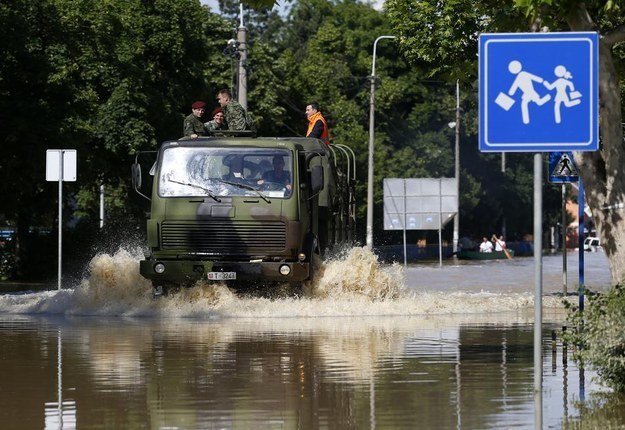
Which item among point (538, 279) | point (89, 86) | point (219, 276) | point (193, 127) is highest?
point (89, 86)

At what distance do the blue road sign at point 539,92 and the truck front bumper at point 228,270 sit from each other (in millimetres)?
13685

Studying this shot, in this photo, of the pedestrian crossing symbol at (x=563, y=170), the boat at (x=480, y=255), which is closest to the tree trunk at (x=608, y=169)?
the pedestrian crossing symbol at (x=563, y=170)

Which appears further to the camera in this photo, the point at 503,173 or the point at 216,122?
the point at 503,173

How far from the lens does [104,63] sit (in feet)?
156

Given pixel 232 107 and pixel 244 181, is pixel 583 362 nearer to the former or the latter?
pixel 244 181

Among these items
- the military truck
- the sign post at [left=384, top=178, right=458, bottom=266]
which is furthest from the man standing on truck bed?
the sign post at [left=384, top=178, right=458, bottom=266]

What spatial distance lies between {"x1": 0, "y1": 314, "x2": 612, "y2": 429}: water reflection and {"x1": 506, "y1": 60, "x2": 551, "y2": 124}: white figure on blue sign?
2.37 metres

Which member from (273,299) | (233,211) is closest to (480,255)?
(273,299)

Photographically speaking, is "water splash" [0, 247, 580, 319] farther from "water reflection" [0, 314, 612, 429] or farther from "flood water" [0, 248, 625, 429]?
"water reflection" [0, 314, 612, 429]

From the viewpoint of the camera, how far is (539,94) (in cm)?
912

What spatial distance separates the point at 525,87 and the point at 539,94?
9cm

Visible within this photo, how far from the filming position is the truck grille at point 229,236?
2278 centimetres

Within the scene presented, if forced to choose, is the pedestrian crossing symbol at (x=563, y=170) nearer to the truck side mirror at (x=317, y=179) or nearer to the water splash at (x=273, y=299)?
the water splash at (x=273, y=299)

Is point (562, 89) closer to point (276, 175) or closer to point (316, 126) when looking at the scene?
point (276, 175)
